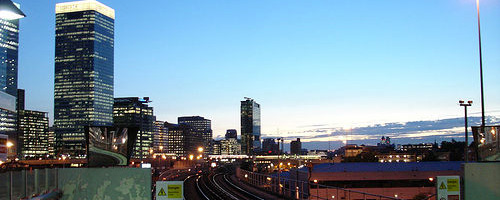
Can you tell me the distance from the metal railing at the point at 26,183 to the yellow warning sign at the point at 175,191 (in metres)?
3.87

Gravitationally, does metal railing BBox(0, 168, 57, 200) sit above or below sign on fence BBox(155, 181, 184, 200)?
above

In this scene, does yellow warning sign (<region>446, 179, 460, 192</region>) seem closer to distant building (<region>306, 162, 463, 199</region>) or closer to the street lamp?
the street lamp

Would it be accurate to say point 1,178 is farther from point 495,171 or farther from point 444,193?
point 495,171

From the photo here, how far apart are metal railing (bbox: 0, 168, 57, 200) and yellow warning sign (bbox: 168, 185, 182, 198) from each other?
3874 millimetres

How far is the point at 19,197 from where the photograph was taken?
516 inches

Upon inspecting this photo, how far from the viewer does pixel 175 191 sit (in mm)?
14922

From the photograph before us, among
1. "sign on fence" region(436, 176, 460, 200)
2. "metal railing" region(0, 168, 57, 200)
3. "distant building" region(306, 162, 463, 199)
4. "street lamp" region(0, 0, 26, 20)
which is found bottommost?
"distant building" region(306, 162, 463, 199)

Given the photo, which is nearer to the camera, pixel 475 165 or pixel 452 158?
pixel 475 165

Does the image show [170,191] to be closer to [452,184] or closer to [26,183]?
[26,183]

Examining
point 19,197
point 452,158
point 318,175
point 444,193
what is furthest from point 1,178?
point 452,158

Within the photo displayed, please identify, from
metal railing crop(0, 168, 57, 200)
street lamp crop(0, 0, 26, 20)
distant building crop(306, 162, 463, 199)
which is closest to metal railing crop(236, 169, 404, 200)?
distant building crop(306, 162, 463, 199)

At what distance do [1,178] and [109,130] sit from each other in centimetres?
514

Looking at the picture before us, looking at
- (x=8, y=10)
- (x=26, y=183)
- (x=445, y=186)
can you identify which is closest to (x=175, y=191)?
(x=26, y=183)

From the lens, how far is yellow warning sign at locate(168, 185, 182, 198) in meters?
14.9
